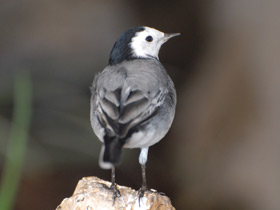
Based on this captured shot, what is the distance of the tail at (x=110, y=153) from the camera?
12.4ft

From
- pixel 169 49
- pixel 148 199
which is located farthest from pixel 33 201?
pixel 148 199

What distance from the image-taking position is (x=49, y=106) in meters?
8.48

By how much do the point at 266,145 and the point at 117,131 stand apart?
4477mm

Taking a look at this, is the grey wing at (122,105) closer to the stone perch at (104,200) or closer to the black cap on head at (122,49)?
the black cap on head at (122,49)

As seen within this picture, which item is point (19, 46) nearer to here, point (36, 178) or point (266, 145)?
point (36, 178)

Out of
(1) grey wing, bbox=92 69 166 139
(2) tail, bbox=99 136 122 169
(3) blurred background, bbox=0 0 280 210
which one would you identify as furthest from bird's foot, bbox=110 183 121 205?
(3) blurred background, bbox=0 0 280 210

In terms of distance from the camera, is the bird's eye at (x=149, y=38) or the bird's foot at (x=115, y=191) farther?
the bird's eye at (x=149, y=38)

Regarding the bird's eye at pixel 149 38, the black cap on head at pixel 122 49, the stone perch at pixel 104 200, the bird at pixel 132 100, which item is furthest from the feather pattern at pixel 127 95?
the stone perch at pixel 104 200

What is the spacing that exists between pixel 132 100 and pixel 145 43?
105cm

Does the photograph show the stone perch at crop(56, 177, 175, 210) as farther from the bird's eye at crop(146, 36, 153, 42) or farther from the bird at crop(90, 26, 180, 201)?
the bird's eye at crop(146, 36, 153, 42)

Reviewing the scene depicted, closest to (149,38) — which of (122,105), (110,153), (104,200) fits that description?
(122,105)

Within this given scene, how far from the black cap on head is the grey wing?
397mm

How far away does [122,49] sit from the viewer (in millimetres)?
5047

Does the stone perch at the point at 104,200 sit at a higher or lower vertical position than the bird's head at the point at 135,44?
lower
